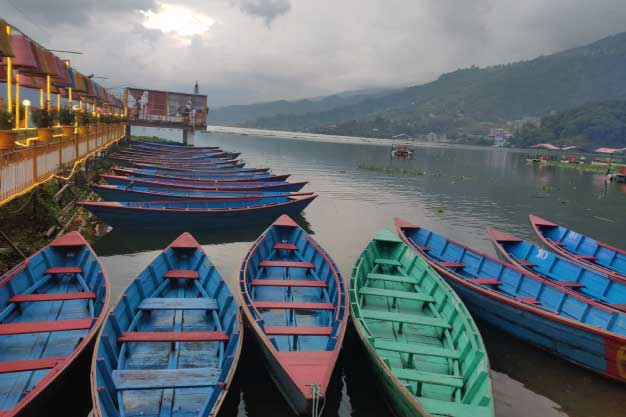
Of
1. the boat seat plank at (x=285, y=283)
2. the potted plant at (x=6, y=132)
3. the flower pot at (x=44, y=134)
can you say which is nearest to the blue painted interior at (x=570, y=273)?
the boat seat plank at (x=285, y=283)

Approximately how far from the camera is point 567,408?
9359 millimetres

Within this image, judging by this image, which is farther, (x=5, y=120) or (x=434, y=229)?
(x=434, y=229)

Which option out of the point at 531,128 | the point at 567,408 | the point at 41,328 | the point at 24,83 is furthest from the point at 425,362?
the point at 531,128

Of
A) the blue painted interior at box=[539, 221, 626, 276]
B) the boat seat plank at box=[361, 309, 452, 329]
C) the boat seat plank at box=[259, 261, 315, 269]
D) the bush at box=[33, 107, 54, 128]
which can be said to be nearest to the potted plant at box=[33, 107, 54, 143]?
the bush at box=[33, 107, 54, 128]

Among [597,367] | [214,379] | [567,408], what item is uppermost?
[214,379]

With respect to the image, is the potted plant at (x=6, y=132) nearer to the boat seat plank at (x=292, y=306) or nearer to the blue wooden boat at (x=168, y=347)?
the blue wooden boat at (x=168, y=347)

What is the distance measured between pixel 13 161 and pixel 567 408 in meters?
16.5

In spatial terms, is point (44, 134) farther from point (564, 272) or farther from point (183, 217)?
point (564, 272)

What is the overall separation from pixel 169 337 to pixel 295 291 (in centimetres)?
447

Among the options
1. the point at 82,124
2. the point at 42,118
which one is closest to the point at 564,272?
the point at 42,118

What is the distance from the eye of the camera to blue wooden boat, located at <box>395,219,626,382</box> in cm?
972

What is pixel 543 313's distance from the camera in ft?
34.4

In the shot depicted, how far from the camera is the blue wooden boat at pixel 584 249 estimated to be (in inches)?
640

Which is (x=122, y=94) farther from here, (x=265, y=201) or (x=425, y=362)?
(x=425, y=362)
